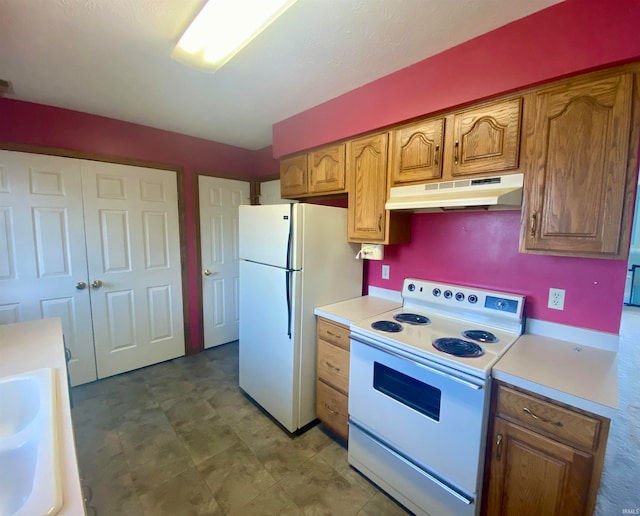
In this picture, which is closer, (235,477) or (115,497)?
(115,497)

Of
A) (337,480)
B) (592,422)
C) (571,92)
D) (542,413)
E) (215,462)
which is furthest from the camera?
(215,462)

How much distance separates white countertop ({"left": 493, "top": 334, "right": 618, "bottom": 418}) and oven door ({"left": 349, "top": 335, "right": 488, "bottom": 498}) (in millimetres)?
168

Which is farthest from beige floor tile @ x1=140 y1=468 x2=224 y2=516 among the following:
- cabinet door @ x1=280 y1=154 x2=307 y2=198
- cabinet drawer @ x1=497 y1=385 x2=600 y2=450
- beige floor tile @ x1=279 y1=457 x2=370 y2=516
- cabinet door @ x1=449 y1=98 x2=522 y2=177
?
cabinet door @ x1=449 y1=98 x2=522 y2=177

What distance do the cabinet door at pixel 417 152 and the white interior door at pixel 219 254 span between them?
7.00 ft

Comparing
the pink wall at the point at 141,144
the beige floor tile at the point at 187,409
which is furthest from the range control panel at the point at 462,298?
the pink wall at the point at 141,144

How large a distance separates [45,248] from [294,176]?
210 cm

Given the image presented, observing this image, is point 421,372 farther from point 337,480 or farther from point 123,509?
point 123,509

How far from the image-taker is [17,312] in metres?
2.32

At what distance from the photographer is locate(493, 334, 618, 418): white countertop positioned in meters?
1.06

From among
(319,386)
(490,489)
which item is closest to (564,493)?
(490,489)

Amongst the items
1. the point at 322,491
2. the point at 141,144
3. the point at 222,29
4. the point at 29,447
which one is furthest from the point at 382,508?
the point at 141,144

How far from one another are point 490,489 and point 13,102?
Answer: 3862 millimetres

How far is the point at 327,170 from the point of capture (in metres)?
2.27

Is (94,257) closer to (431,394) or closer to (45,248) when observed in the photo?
(45,248)
